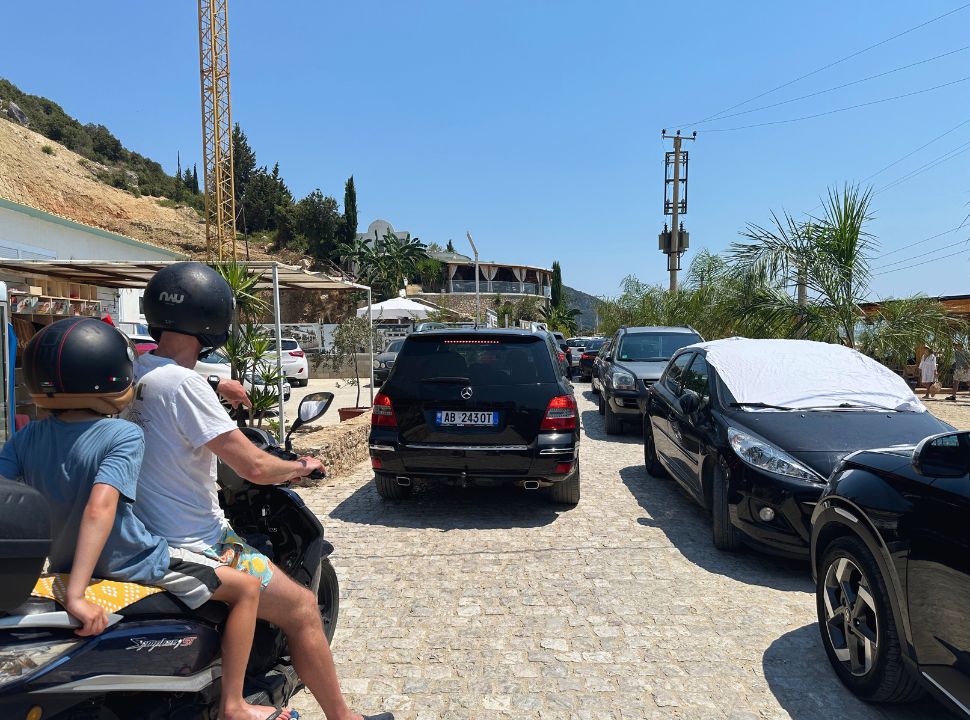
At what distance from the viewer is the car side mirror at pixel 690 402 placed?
19.3ft

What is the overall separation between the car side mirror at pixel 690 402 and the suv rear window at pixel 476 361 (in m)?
1.23

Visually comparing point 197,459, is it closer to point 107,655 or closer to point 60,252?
point 107,655

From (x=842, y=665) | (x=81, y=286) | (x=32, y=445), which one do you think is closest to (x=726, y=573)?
(x=842, y=665)

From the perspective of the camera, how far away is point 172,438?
219 centimetres

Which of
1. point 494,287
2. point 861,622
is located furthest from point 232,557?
point 494,287

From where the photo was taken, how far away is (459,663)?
133 inches

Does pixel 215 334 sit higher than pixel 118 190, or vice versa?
pixel 118 190

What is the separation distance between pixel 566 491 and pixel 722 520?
5.52ft

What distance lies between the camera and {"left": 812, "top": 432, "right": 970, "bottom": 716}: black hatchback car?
95.0 inches

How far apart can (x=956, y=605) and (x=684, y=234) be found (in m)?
30.2

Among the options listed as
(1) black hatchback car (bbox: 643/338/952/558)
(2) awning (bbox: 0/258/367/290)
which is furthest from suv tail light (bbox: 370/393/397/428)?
(2) awning (bbox: 0/258/367/290)

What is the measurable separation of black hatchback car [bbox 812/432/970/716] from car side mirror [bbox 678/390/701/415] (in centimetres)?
250

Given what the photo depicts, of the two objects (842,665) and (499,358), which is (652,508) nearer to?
(499,358)

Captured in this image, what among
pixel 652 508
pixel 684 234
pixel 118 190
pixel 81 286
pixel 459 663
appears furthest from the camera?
pixel 118 190
